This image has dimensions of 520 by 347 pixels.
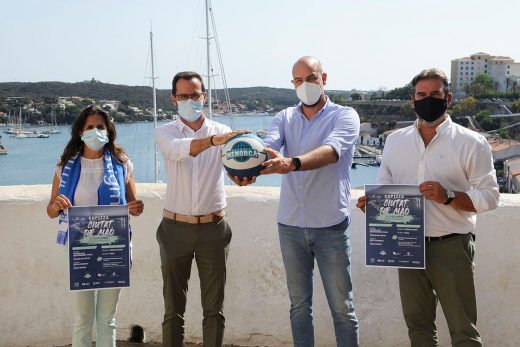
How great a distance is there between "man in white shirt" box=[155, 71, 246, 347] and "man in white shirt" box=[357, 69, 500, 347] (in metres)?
1.00

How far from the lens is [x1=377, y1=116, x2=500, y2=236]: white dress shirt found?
9.23ft

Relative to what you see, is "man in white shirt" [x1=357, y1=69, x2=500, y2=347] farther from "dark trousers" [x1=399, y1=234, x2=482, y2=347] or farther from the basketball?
the basketball

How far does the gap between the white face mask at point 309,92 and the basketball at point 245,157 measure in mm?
488

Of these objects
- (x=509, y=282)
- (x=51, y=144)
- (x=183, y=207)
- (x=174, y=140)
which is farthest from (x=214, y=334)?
(x=51, y=144)

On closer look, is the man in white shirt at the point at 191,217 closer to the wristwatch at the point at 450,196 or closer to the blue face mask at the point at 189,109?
the blue face mask at the point at 189,109

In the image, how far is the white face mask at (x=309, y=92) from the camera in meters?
3.17

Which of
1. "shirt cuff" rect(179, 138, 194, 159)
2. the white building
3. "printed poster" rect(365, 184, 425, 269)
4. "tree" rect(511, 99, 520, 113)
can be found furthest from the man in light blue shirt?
the white building

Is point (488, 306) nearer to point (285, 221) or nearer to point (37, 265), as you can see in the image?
point (285, 221)

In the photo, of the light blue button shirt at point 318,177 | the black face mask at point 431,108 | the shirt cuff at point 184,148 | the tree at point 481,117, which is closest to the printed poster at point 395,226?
the light blue button shirt at point 318,177

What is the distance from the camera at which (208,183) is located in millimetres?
3344

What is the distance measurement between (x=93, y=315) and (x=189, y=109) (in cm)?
124

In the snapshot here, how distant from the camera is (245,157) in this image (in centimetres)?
280

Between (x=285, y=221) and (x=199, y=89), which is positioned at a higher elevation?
(x=199, y=89)

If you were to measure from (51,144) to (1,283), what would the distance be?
85.8 metres
